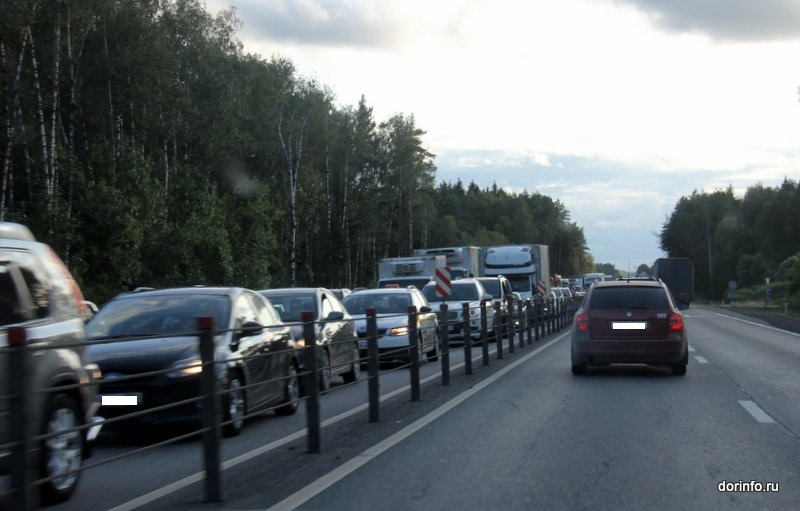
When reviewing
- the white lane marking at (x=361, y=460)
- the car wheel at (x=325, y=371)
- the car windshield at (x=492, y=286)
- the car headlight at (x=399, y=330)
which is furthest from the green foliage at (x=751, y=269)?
the white lane marking at (x=361, y=460)

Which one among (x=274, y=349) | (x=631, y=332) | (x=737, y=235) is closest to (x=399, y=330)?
(x=631, y=332)

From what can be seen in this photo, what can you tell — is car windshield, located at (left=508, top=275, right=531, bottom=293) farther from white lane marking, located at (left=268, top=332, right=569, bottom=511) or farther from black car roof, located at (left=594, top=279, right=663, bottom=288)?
white lane marking, located at (left=268, top=332, right=569, bottom=511)

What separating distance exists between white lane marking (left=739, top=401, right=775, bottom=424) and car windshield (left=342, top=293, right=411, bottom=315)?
9931mm

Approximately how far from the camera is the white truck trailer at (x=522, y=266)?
3984 cm

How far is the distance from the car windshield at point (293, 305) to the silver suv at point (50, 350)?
815cm

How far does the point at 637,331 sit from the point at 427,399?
179 inches

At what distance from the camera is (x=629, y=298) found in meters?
15.9

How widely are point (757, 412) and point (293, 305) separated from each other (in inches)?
301

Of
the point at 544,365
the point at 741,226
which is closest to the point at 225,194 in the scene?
the point at 544,365

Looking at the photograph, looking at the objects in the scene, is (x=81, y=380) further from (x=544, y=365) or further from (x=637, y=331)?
(x=544, y=365)

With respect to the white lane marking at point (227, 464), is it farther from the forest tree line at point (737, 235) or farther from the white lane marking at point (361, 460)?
the forest tree line at point (737, 235)

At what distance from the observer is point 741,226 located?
6009 inches

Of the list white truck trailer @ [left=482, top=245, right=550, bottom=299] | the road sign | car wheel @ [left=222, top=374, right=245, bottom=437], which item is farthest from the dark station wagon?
white truck trailer @ [left=482, top=245, right=550, bottom=299]

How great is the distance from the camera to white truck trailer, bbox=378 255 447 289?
3466 cm
